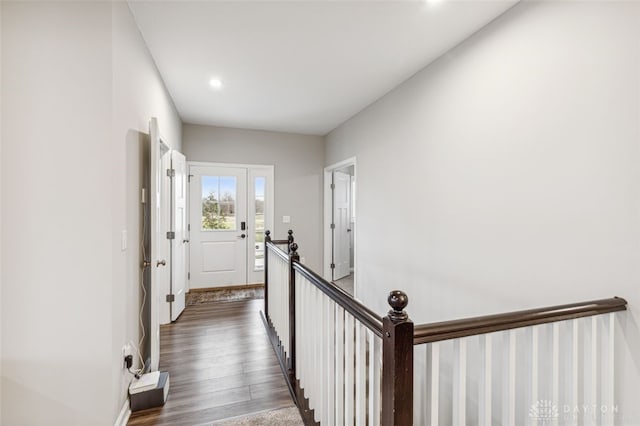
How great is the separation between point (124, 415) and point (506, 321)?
7.41 feet

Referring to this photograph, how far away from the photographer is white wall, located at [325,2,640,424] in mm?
1418

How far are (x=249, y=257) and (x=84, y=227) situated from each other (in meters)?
3.54

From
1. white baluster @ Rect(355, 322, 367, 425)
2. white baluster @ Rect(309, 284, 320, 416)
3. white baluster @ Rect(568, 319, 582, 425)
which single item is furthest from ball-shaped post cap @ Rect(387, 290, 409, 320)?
white baluster @ Rect(568, 319, 582, 425)

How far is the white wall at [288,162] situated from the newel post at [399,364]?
433 cm

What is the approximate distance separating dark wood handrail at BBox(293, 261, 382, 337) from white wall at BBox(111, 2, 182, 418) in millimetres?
1186

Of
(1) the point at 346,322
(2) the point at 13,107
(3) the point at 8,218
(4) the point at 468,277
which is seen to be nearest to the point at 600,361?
(4) the point at 468,277

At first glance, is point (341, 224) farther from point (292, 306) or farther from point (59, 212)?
point (59, 212)

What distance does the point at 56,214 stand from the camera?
1.60 meters

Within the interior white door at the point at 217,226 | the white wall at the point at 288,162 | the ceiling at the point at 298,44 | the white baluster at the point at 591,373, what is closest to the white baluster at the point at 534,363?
the white baluster at the point at 591,373

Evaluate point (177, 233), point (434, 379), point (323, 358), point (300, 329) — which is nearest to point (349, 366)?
point (323, 358)

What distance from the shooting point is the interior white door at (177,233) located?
11.0ft

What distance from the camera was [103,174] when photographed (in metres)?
1.66

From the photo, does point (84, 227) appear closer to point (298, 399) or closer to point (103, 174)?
point (103, 174)

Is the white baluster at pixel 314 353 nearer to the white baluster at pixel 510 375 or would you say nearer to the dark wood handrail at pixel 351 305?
the dark wood handrail at pixel 351 305
